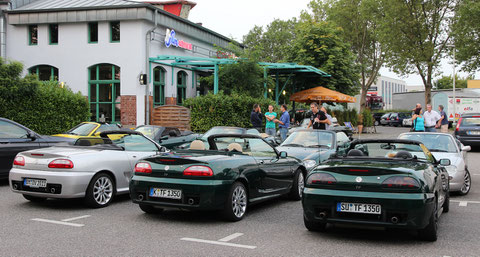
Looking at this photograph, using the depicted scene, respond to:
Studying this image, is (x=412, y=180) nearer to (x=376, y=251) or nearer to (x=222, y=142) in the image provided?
(x=376, y=251)

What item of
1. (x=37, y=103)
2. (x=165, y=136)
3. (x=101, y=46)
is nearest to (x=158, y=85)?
(x=101, y=46)

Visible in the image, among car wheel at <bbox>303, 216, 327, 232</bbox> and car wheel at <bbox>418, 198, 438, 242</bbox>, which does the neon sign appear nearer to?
car wheel at <bbox>303, 216, 327, 232</bbox>

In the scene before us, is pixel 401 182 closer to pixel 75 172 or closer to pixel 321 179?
pixel 321 179

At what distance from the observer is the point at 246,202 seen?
287 inches

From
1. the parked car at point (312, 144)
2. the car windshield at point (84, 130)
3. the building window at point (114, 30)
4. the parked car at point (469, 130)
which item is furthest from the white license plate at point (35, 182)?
the building window at point (114, 30)

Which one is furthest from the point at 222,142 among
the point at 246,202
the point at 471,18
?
the point at 471,18

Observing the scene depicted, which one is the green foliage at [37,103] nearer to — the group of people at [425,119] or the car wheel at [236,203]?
the car wheel at [236,203]

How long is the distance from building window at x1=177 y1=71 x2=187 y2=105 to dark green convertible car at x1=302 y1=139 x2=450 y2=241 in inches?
1041

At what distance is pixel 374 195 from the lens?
219 inches

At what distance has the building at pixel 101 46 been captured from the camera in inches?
1056

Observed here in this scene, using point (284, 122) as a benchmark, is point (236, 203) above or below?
below

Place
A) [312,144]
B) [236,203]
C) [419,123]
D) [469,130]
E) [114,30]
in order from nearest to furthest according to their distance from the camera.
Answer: [236,203] < [312,144] < [419,123] < [469,130] < [114,30]

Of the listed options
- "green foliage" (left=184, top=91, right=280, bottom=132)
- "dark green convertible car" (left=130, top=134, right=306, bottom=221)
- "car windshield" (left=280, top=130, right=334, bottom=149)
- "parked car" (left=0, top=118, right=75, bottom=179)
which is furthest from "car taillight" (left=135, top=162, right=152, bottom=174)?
"green foliage" (left=184, top=91, right=280, bottom=132)

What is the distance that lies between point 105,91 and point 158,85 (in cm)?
322
